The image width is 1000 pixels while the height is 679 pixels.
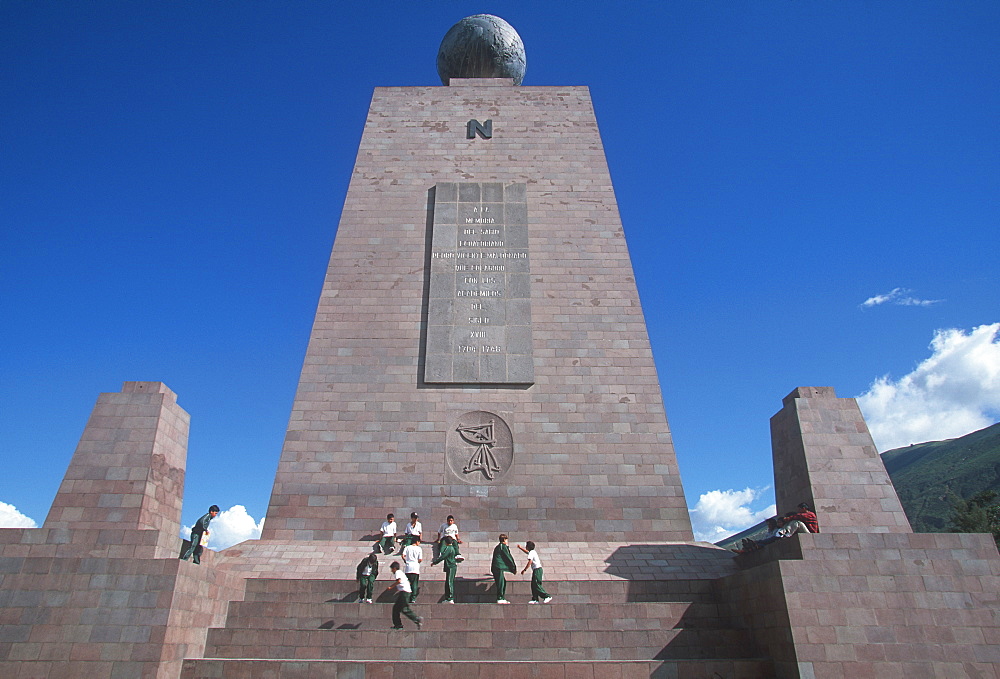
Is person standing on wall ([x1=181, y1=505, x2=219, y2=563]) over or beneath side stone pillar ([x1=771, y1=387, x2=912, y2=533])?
beneath

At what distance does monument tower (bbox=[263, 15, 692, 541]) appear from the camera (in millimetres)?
11422

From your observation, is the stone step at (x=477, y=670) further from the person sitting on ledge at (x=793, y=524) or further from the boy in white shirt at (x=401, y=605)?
the person sitting on ledge at (x=793, y=524)

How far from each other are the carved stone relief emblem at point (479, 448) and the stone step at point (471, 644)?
3712mm

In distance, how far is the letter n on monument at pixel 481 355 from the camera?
1141 centimetres

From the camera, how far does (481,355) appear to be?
42.1 feet

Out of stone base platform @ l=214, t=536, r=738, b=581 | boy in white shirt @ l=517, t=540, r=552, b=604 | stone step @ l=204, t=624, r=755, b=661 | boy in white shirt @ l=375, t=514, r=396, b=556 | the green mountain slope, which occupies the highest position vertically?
the green mountain slope

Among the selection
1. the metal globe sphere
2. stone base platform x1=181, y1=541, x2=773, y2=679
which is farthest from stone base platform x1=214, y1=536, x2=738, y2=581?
the metal globe sphere

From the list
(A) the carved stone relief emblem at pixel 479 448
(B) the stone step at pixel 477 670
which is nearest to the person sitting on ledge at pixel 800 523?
(B) the stone step at pixel 477 670

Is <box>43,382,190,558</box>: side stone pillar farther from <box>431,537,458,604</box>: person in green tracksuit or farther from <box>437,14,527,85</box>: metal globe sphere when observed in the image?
<box>437,14,527,85</box>: metal globe sphere

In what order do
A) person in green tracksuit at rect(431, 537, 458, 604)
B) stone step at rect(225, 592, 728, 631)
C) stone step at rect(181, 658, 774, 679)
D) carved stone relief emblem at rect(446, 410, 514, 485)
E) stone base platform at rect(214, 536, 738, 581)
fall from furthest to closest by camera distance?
carved stone relief emblem at rect(446, 410, 514, 485) → stone base platform at rect(214, 536, 738, 581) → person in green tracksuit at rect(431, 537, 458, 604) → stone step at rect(225, 592, 728, 631) → stone step at rect(181, 658, 774, 679)

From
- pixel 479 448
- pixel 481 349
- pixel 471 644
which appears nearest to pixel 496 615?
pixel 471 644

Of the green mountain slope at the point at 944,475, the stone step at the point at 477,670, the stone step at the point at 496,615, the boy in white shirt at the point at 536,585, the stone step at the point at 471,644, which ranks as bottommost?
the stone step at the point at 477,670

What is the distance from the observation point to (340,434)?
12.0m

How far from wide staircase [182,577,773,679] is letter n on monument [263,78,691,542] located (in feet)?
5.81
